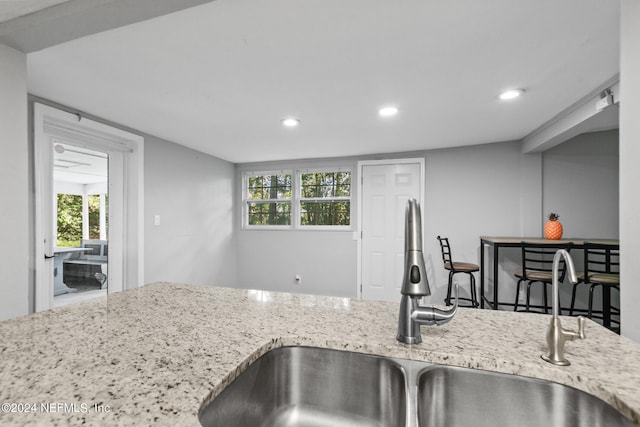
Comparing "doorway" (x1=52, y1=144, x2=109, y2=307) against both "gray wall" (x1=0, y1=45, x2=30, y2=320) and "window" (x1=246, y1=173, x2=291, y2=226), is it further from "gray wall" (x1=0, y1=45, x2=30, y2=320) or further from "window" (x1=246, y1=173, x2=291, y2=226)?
"window" (x1=246, y1=173, x2=291, y2=226)

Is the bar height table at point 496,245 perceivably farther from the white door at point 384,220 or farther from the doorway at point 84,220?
Answer: the doorway at point 84,220

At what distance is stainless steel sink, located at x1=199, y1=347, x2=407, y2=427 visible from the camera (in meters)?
0.76

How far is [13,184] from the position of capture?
1634 mm

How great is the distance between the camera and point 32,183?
7.79 ft

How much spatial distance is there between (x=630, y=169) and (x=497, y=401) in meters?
0.80

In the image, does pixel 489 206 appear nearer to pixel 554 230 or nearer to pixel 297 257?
pixel 554 230

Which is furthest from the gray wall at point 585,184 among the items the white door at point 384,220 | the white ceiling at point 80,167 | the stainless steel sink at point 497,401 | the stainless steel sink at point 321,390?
the white ceiling at point 80,167

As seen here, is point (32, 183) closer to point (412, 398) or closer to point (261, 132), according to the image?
point (261, 132)

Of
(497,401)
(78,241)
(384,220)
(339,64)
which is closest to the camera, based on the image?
(497,401)

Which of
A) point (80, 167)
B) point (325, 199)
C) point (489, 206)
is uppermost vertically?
point (80, 167)

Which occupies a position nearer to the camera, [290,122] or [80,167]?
[290,122]

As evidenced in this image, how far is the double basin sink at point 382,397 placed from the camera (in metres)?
0.66

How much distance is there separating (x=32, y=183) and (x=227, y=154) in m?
2.42

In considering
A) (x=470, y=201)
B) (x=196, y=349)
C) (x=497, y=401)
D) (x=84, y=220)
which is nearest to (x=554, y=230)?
(x=470, y=201)
